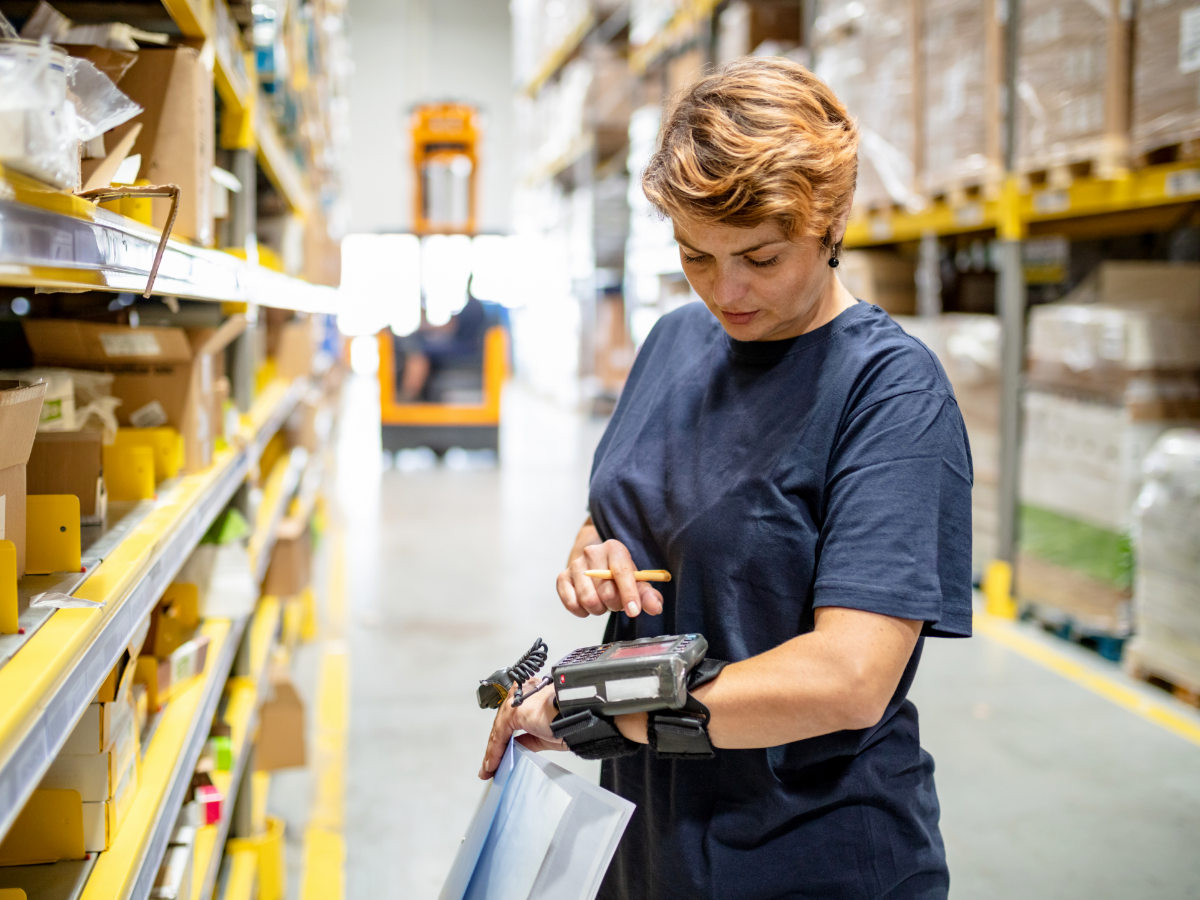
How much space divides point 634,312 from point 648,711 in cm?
992

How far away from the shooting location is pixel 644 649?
3.83 feet

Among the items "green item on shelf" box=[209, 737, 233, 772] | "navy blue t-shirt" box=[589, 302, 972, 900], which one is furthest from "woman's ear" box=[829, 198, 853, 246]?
"green item on shelf" box=[209, 737, 233, 772]

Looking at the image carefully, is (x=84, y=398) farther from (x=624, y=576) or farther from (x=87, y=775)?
(x=624, y=576)

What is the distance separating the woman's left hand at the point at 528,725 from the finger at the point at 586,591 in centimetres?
11

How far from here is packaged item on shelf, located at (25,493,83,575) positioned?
1.24 m

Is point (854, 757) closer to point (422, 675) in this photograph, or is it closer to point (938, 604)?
point (938, 604)

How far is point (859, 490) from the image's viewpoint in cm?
114

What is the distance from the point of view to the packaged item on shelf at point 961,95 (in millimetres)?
4363

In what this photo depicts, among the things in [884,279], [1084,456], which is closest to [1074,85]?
[1084,456]

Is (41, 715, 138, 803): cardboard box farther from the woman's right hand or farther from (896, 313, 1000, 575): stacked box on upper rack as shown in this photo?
(896, 313, 1000, 575): stacked box on upper rack

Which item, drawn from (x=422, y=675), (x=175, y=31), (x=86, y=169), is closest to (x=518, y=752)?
(x=86, y=169)

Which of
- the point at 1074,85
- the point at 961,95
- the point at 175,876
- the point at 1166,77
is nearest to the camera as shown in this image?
the point at 175,876

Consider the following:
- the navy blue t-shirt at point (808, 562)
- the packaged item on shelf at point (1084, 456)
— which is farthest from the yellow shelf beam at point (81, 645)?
the packaged item on shelf at point (1084, 456)

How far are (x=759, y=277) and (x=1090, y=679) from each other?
340cm
